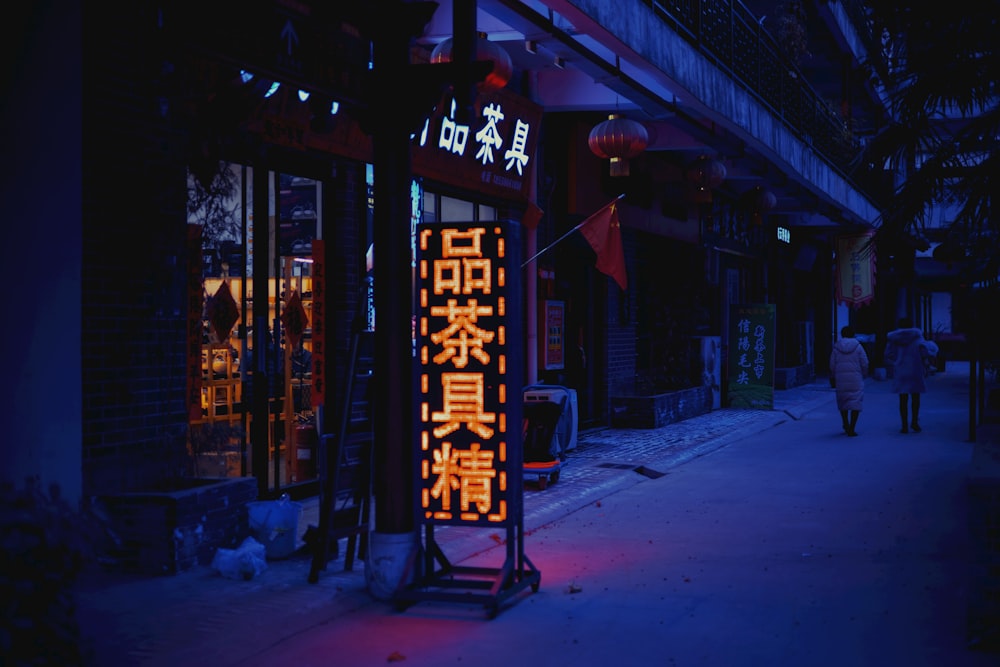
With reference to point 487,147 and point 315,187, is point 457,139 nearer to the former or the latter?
point 487,147

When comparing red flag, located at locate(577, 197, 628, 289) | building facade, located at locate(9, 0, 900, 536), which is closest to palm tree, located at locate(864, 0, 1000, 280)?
building facade, located at locate(9, 0, 900, 536)

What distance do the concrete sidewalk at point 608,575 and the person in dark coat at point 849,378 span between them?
1904mm

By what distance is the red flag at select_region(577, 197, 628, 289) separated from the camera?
53.2 feet

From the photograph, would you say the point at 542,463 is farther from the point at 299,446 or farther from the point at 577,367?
the point at 577,367

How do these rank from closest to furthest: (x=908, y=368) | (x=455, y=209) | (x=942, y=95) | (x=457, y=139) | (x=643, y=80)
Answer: (x=942, y=95) < (x=457, y=139) < (x=455, y=209) < (x=643, y=80) < (x=908, y=368)

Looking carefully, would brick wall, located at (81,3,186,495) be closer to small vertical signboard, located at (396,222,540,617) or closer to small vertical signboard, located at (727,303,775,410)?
small vertical signboard, located at (396,222,540,617)

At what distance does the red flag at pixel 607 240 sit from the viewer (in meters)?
16.2

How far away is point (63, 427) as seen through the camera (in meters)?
7.90

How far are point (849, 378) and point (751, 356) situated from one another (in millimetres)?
4579

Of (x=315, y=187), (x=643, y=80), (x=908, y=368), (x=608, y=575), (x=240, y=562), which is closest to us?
(x=240, y=562)

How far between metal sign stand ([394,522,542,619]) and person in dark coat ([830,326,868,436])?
38.5 feet

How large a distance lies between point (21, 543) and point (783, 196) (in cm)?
2417

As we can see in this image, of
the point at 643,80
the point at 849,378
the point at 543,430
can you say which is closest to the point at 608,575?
the point at 543,430

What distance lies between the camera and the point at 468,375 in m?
7.52
